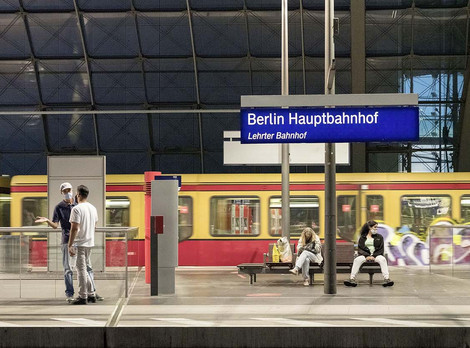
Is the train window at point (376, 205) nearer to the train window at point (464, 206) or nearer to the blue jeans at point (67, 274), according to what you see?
the train window at point (464, 206)

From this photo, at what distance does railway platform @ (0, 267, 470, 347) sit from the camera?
Answer: 10.8m

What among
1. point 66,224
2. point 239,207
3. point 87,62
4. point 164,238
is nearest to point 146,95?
point 87,62

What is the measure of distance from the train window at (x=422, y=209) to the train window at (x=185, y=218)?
5.50m

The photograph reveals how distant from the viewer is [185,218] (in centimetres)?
2358

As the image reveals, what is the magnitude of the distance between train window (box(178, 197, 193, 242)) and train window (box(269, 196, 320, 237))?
6.84 feet

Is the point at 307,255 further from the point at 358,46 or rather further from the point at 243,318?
the point at 358,46

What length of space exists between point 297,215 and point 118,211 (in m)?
4.66

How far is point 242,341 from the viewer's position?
35.6ft

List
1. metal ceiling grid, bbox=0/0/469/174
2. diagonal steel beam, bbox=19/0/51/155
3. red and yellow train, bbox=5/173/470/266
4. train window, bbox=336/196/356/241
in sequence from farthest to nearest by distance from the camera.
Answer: diagonal steel beam, bbox=19/0/51/155 < metal ceiling grid, bbox=0/0/469/174 < train window, bbox=336/196/356/241 < red and yellow train, bbox=5/173/470/266

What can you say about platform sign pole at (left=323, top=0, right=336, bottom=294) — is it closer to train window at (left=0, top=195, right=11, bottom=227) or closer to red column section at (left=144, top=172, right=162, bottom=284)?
red column section at (left=144, top=172, right=162, bottom=284)

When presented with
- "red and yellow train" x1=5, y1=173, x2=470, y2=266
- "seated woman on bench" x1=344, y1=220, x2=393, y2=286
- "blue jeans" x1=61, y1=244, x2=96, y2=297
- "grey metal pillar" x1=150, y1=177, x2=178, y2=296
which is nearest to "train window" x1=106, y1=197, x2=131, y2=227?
"red and yellow train" x1=5, y1=173, x2=470, y2=266

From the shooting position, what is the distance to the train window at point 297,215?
23.5 meters

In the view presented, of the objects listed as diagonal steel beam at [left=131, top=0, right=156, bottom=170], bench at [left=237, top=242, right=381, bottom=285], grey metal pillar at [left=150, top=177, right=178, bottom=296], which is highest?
diagonal steel beam at [left=131, top=0, right=156, bottom=170]

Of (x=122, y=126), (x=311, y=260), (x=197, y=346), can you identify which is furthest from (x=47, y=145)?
(x=197, y=346)
